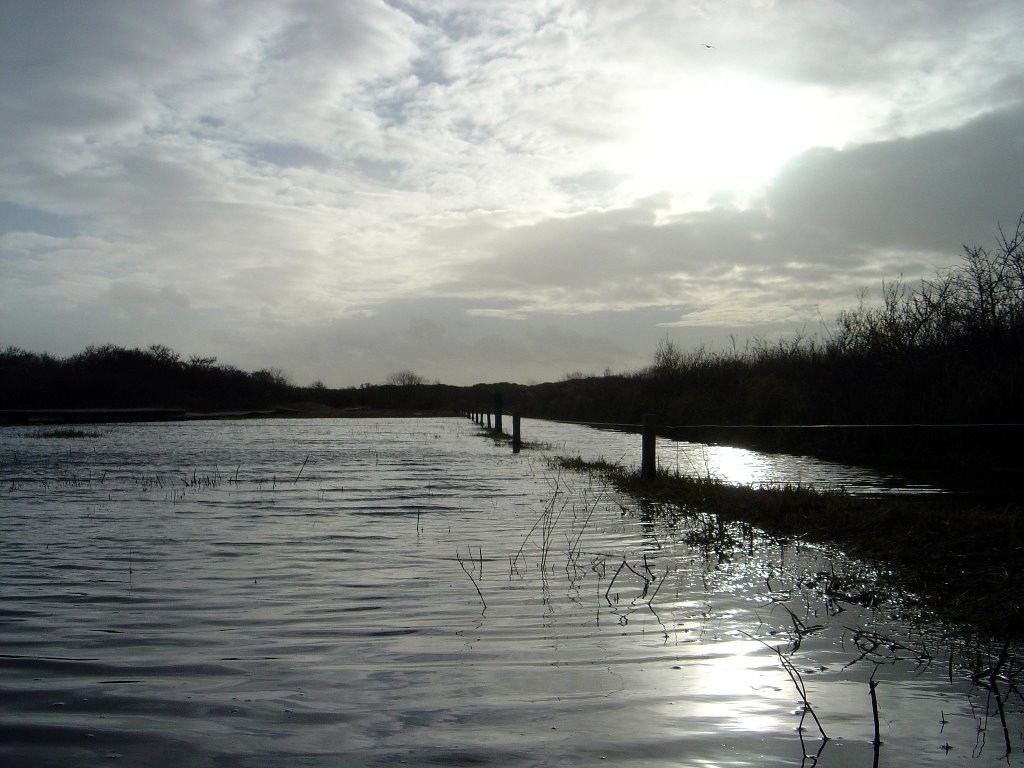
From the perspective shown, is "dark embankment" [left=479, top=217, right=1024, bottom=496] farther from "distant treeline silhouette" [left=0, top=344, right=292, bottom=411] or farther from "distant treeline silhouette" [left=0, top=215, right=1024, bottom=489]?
"distant treeline silhouette" [left=0, top=344, right=292, bottom=411]

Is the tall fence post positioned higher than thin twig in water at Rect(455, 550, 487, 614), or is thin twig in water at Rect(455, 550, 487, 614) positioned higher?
the tall fence post

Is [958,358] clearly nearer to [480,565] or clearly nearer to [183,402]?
[480,565]

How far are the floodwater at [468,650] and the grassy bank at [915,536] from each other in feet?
0.85

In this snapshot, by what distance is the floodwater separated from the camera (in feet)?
9.57

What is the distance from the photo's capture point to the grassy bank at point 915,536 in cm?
472

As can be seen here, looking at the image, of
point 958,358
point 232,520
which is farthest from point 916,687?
point 958,358

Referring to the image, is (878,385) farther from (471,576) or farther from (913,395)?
(471,576)

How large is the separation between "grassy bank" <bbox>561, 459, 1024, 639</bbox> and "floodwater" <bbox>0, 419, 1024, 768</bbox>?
260mm

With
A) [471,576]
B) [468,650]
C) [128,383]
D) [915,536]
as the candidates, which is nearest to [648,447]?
[915,536]

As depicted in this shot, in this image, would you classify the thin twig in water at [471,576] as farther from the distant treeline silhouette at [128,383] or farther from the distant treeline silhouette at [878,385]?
the distant treeline silhouette at [128,383]

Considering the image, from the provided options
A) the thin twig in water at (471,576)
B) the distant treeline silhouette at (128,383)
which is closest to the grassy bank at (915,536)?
the thin twig in water at (471,576)

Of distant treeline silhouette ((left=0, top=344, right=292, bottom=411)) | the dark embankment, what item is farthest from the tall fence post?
distant treeline silhouette ((left=0, top=344, right=292, bottom=411))

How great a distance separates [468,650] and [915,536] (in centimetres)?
392

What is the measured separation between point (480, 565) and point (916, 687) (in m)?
3.35
